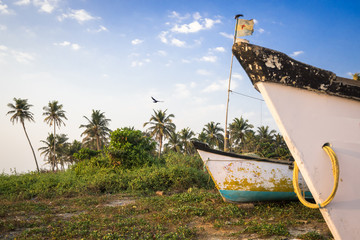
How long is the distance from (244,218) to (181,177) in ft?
24.0

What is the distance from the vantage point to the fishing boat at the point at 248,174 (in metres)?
6.39

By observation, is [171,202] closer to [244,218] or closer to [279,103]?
[244,218]

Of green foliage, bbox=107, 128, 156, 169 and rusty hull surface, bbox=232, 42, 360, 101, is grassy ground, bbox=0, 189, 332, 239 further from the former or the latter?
green foliage, bbox=107, 128, 156, 169

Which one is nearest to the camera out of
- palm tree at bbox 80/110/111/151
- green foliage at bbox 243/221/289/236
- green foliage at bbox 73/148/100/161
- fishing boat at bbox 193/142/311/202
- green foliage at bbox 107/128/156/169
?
green foliage at bbox 243/221/289/236

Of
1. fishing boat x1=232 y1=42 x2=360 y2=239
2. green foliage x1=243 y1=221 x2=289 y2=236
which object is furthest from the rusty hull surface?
green foliage x1=243 y1=221 x2=289 y2=236

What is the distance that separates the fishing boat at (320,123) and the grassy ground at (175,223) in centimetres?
234

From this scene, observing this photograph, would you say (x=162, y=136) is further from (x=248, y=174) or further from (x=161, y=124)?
(x=248, y=174)

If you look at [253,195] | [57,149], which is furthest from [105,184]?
[57,149]

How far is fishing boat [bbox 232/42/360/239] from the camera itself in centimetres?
235

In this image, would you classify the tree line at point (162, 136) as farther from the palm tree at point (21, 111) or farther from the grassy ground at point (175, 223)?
the grassy ground at point (175, 223)

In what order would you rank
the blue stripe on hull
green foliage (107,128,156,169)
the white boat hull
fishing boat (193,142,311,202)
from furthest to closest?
green foliage (107,128,156,169), the blue stripe on hull, fishing boat (193,142,311,202), the white boat hull

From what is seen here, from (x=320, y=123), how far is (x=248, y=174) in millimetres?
4248

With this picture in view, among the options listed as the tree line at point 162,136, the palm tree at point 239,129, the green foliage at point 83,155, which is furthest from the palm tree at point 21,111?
the palm tree at point 239,129

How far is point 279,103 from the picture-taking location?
247 centimetres
